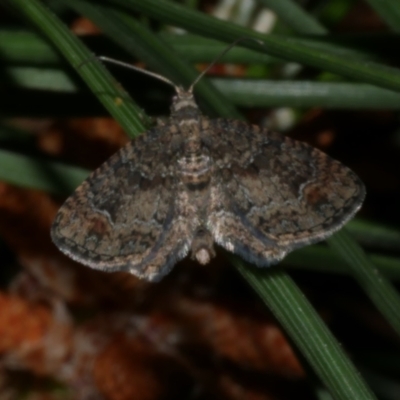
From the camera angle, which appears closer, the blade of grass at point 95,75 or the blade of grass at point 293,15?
the blade of grass at point 95,75

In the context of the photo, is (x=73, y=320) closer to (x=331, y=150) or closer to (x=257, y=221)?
(x=257, y=221)

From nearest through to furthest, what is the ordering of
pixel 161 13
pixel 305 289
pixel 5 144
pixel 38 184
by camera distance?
pixel 161 13
pixel 38 184
pixel 5 144
pixel 305 289

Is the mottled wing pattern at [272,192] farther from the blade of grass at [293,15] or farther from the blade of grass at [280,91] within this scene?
the blade of grass at [293,15]

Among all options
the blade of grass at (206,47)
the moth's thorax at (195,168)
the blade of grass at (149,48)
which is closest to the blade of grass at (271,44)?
the blade of grass at (149,48)

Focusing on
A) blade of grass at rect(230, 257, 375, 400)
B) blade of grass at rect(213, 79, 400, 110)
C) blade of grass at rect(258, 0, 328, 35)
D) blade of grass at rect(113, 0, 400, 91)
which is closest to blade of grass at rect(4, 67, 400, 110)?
blade of grass at rect(213, 79, 400, 110)

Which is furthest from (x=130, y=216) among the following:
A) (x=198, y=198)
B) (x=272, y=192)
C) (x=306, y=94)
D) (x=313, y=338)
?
(x=313, y=338)

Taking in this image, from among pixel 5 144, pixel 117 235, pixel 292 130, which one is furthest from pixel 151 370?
pixel 292 130

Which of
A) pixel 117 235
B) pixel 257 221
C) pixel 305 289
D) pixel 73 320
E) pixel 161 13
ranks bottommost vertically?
pixel 73 320

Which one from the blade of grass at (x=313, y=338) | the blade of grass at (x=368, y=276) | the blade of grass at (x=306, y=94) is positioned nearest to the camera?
the blade of grass at (x=313, y=338)
